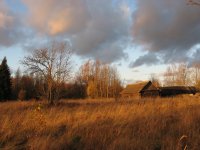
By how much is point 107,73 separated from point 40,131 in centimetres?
8984

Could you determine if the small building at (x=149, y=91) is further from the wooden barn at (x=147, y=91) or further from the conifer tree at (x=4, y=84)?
the conifer tree at (x=4, y=84)

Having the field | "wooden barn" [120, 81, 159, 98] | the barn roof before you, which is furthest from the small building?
the field

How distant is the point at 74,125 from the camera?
336 inches

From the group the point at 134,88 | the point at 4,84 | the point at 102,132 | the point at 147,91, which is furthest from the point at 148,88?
the point at 102,132

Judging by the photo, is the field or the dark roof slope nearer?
the field

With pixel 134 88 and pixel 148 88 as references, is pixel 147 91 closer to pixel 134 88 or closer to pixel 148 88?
pixel 148 88

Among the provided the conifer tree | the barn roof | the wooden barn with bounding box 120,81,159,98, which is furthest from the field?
the conifer tree

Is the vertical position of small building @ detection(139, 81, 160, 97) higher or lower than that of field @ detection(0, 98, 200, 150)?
higher

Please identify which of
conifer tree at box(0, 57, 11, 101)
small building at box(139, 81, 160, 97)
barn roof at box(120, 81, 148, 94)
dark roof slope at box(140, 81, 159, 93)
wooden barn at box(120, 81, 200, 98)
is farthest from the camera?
dark roof slope at box(140, 81, 159, 93)

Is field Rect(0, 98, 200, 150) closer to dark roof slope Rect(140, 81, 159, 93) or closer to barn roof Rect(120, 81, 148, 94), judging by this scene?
barn roof Rect(120, 81, 148, 94)

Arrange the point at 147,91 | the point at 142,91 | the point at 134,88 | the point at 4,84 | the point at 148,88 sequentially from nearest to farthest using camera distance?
1. the point at 4,84
2. the point at 142,91
3. the point at 147,91
4. the point at 148,88
5. the point at 134,88

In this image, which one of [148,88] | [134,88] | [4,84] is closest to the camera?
[4,84]

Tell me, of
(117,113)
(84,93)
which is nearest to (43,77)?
(117,113)

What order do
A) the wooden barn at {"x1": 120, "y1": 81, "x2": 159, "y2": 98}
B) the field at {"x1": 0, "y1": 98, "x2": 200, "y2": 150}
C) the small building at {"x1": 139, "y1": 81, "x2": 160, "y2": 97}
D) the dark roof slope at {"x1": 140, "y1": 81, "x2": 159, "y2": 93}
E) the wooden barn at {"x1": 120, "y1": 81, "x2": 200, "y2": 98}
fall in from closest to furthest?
the field at {"x1": 0, "y1": 98, "x2": 200, "y2": 150}, the wooden barn at {"x1": 120, "y1": 81, "x2": 159, "y2": 98}, the wooden barn at {"x1": 120, "y1": 81, "x2": 200, "y2": 98}, the small building at {"x1": 139, "y1": 81, "x2": 160, "y2": 97}, the dark roof slope at {"x1": 140, "y1": 81, "x2": 159, "y2": 93}
